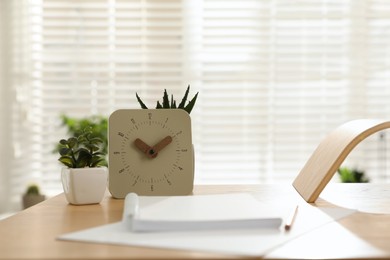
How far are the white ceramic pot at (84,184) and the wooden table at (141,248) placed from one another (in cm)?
2

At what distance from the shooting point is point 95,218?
974 mm

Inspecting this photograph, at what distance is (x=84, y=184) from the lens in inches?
44.5

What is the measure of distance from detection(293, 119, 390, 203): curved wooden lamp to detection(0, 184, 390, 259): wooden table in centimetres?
3

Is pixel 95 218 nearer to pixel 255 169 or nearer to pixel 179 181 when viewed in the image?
pixel 179 181

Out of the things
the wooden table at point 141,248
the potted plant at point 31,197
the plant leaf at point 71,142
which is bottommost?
the potted plant at point 31,197

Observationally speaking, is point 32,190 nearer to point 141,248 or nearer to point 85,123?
point 85,123

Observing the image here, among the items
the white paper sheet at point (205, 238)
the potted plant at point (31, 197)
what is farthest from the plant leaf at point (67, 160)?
the potted plant at point (31, 197)

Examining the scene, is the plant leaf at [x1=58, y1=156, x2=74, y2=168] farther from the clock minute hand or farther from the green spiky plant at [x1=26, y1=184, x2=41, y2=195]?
the green spiky plant at [x1=26, y1=184, x2=41, y2=195]

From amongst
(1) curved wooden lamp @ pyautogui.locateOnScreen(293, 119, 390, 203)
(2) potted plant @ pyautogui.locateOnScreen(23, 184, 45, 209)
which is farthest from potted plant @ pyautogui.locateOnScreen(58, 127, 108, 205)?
(2) potted plant @ pyautogui.locateOnScreen(23, 184, 45, 209)

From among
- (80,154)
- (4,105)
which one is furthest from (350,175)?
(80,154)

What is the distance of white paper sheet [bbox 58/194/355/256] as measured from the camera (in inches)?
27.7

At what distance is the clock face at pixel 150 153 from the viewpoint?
1.25 m

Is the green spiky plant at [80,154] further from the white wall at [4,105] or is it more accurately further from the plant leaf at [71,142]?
the white wall at [4,105]

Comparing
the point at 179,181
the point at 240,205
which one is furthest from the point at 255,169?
the point at 240,205
